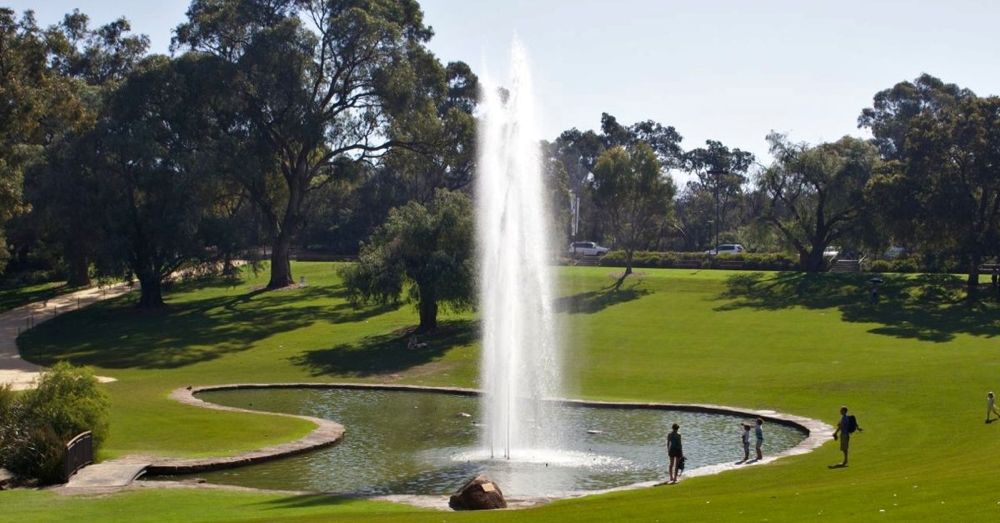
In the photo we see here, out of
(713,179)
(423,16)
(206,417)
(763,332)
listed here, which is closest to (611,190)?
(423,16)

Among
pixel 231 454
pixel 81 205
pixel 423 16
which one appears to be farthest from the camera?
pixel 423 16

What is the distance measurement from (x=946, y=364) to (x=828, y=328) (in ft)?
51.1

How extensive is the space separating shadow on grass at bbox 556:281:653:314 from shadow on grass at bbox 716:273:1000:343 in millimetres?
7077

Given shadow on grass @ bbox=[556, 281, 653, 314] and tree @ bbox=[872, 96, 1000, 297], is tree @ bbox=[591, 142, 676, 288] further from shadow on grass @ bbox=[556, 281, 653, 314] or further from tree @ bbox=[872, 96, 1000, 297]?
tree @ bbox=[872, 96, 1000, 297]

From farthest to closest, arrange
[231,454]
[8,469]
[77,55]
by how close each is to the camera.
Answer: [77,55]
[231,454]
[8,469]

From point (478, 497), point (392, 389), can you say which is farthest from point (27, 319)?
point (478, 497)

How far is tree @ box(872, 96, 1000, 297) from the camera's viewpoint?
72688mm

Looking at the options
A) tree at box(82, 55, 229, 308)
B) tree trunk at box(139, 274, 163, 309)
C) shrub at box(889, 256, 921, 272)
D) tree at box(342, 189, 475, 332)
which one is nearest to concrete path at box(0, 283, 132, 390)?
tree trunk at box(139, 274, 163, 309)

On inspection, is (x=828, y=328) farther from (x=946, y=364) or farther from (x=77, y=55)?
(x=77, y=55)

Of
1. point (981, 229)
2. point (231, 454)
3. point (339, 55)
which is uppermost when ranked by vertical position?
point (339, 55)

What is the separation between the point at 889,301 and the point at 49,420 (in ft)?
195

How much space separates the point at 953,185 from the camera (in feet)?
243

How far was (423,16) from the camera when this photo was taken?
291 feet

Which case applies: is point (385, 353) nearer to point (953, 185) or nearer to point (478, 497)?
point (478, 497)
